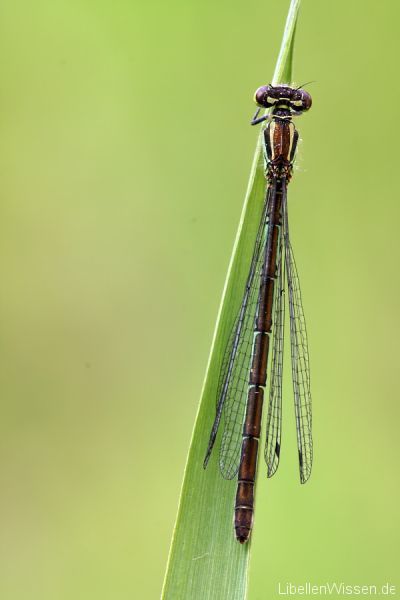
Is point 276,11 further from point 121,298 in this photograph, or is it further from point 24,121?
point 121,298

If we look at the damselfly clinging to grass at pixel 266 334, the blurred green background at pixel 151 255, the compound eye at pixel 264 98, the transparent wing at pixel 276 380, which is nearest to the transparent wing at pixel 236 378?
the damselfly clinging to grass at pixel 266 334

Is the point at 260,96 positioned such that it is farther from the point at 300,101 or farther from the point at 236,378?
the point at 236,378

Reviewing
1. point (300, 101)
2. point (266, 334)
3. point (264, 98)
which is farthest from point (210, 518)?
point (300, 101)

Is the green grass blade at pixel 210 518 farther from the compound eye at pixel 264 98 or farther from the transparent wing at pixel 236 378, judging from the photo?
the compound eye at pixel 264 98

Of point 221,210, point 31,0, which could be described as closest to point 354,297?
point 221,210

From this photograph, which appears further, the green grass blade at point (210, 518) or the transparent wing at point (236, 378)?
the transparent wing at point (236, 378)

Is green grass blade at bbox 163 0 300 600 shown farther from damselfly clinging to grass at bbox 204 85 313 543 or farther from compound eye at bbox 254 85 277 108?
compound eye at bbox 254 85 277 108

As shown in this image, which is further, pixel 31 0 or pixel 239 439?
pixel 31 0

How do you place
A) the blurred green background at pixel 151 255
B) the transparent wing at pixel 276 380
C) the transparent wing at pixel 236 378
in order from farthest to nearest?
1. the blurred green background at pixel 151 255
2. the transparent wing at pixel 276 380
3. the transparent wing at pixel 236 378
